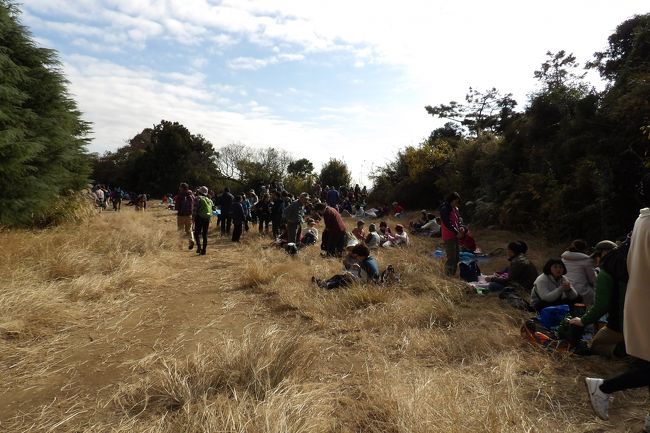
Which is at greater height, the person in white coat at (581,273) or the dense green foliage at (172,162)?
the dense green foliage at (172,162)

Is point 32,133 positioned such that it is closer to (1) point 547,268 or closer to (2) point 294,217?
(2) point 294,217

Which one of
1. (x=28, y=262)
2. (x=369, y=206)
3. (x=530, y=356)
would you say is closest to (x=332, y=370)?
(x=530, y=356)

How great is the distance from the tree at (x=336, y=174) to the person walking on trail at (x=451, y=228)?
2788 centimetres

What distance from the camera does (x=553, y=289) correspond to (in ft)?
17.3

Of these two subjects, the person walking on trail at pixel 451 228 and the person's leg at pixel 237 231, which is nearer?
the person walking on trail at pixel 451 228

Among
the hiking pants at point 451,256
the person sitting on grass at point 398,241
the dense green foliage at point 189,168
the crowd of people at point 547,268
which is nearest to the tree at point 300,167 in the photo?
the dense green foliage at point 189,168

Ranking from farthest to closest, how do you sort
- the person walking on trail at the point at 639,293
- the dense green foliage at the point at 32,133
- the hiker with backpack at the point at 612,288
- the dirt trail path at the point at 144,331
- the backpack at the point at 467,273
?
the dense green foliage at the point at 32,133, the backpack at the point at 467,273, the dirt trail path at the point at 144,331, the hiker with backpack at the point at 612,288, the person walking on trail at the point at 639,293

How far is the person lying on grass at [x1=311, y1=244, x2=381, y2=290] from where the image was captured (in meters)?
6.55

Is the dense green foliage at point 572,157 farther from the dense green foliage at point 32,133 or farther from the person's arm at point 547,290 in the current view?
the dense green foliage at point 32,133

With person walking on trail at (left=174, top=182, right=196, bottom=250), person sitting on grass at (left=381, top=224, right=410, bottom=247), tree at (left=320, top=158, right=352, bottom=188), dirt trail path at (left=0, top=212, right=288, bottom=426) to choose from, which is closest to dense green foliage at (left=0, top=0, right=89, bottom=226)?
person walking on trail at (left=174, top=182, right=196, bottom=250)

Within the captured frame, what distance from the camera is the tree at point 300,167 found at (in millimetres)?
43688

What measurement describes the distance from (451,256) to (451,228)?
22.5 inches

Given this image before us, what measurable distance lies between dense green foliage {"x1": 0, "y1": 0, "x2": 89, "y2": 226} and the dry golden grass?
2.18m

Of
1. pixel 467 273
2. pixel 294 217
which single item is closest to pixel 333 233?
pixel 294 217
